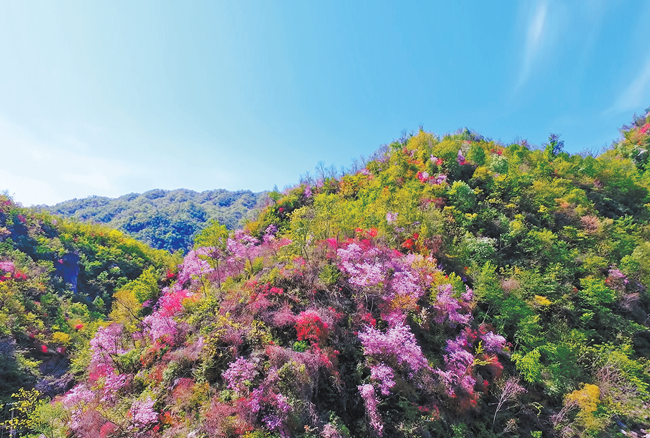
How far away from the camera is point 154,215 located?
122 metres

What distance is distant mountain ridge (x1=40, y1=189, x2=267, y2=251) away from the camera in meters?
113

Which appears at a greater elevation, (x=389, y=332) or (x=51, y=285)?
(x=389, y=332)

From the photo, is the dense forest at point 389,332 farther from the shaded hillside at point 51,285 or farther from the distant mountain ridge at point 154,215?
the distant mountain ridge at point 154,215

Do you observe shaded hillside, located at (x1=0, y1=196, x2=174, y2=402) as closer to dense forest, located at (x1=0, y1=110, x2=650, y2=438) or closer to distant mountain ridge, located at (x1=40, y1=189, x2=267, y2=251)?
dense forest, located at (x1=0, y1=110, x2=650, y2=438)

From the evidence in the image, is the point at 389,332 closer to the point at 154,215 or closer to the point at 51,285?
the point at 51,285

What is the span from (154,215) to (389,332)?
455 feet

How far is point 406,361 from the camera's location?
44.0 feet

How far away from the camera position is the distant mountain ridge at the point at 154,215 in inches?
4436

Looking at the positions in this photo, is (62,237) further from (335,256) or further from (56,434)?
(335,256)

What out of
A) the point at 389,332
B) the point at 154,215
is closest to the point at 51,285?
the point at 389,332

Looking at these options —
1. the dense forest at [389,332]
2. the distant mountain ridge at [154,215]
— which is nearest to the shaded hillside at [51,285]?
the dense forest at [389,332]

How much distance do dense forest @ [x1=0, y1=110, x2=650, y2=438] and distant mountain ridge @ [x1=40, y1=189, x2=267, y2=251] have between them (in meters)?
73.8

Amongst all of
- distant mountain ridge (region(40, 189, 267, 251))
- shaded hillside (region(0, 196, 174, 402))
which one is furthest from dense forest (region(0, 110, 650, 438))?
distant mountain ridge (region(40, 189, 267, 251))

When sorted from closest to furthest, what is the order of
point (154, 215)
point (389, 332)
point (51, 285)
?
point (389, 332)
point (51, 285)
point (154, 215)
